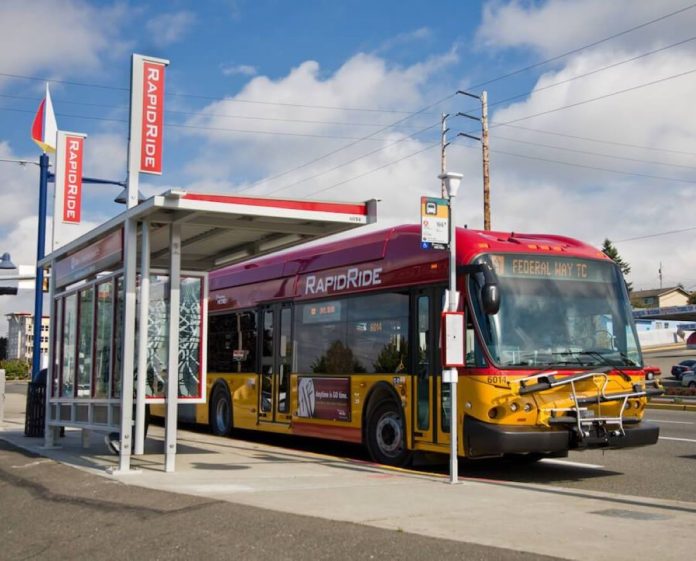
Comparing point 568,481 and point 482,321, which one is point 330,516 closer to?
point 482,321

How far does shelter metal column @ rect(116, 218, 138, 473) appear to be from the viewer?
34.4 ft

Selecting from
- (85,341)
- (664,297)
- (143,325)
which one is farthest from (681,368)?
(664,297)

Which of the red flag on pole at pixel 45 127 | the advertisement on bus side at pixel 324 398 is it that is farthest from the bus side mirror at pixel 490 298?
the red flag on pole at pixel 45 127

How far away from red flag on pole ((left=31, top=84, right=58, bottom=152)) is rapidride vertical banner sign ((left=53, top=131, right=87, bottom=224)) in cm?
395

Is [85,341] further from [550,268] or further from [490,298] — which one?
[550,268]

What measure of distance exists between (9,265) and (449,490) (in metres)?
22.2

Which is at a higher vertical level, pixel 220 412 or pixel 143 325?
pixel 143 325

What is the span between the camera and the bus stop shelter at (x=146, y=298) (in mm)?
10578

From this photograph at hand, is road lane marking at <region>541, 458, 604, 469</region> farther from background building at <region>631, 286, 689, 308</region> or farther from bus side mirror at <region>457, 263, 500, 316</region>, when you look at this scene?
background building at <region>631, 286, 689, 308</region>

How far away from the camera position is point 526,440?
10094 mm

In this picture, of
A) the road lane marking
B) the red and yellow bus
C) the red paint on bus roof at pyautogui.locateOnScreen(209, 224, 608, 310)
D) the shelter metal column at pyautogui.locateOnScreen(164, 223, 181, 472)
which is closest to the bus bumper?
the red and yellow bus

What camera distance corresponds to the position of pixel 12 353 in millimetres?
110750

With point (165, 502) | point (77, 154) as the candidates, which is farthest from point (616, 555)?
point (77, 154)

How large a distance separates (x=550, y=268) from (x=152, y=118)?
584cm
